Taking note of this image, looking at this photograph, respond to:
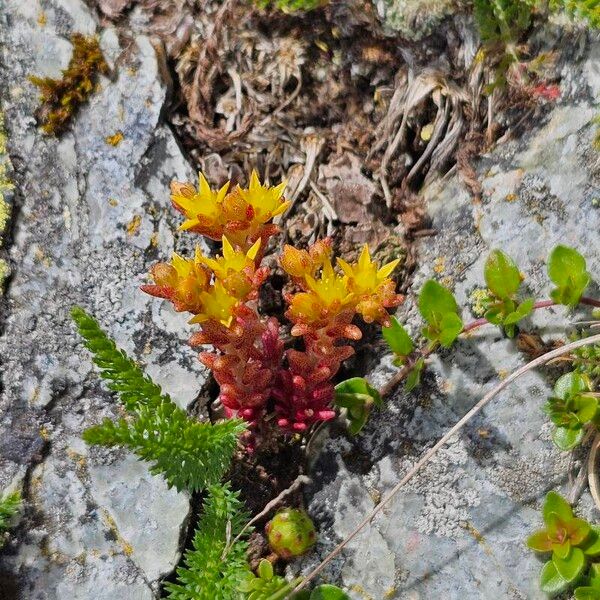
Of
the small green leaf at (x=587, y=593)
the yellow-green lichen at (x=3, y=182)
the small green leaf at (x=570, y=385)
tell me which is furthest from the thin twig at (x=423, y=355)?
the yellow-green lichen at (x=3, y=182)

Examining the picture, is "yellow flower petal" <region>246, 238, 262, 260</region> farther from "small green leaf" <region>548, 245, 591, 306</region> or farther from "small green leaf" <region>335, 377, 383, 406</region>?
"small green leaf" <region>548, 245, 591, 306</region>

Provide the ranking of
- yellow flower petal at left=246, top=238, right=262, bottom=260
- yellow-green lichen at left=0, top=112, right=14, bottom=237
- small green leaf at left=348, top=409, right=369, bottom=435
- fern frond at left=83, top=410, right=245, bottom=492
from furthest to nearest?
yellow-green lichen at left=0, top=112, right=14, bottom=237, small green leaf at left=348, top=409, right=369, bottom=435, yellow flower petal at left=246, top=238, right=262, bottom=260, fern frond at left=83, top=410, right=245, bottom=492

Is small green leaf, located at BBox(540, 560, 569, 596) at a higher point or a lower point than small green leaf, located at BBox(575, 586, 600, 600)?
higher

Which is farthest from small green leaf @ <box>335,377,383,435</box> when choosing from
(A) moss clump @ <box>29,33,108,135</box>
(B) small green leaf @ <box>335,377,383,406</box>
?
(A) moss clump @ <box>29,33,108,135</box>

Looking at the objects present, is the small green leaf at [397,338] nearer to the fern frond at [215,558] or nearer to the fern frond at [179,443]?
the fern frond at [179,443]

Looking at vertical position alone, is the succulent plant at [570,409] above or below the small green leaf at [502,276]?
below

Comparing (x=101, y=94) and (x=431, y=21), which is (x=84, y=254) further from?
(x=431, y=21)

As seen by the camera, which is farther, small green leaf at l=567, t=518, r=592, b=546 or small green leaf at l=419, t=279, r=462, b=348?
small green leaf at l=419, t=279, r=462, b=348
